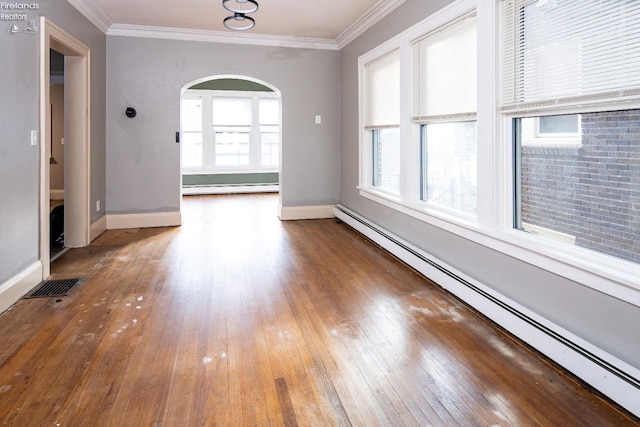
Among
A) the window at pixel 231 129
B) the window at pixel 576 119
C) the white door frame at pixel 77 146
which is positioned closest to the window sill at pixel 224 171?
the window at pixel 231 129

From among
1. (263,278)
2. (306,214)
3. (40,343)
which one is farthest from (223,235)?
(40,343)

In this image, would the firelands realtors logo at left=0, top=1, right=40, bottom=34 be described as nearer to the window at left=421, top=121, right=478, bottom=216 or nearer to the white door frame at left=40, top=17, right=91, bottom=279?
the white door frame at left=40, top=17, right=91, bottom=279

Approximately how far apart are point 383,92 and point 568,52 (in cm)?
273

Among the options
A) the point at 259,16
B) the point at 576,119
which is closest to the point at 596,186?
the point at 576,119

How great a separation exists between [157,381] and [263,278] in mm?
1688

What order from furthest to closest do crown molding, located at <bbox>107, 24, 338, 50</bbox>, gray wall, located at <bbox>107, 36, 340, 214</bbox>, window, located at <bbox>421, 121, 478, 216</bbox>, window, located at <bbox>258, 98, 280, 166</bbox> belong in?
window, located at <bbox>258, 98, 280, 166</bbox> → gray wall, located at <bbox>107, 36, 340, 214</bbox> → crown molding, located at <bbox>107, 24, 338, 50</bbox> → window, located at <bbox>421, 121, 478, 216</bbox>

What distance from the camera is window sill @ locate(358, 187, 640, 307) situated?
190 centimetres

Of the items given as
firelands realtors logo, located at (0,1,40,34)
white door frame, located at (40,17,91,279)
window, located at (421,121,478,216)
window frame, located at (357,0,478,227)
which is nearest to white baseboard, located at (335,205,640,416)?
window frame, located at (357,0,478,227)

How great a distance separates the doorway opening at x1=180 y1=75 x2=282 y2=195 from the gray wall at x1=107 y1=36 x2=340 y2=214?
358cm

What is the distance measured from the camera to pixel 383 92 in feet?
15.9

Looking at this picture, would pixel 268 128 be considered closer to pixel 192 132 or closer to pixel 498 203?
pixel 192 132

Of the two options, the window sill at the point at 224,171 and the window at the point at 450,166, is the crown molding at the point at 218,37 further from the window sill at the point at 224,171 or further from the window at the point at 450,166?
the window sill at the point at 224,171

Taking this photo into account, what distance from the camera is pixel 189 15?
16.7 ft

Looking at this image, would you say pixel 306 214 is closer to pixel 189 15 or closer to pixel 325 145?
pixel 325 145
